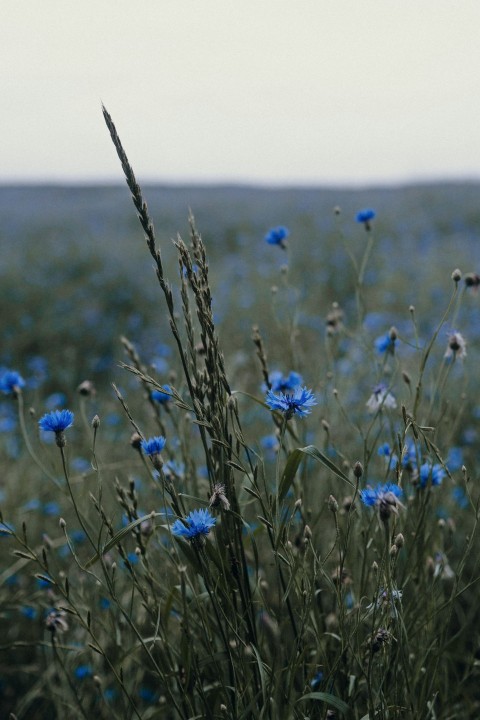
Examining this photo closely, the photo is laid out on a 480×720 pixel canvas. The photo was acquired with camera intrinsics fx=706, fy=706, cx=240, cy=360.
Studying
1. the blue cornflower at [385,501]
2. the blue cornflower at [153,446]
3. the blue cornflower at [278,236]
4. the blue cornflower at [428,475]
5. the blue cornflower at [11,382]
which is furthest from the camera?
the blue cornflower at [278,236]

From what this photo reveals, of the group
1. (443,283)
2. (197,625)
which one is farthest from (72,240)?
(197,625)

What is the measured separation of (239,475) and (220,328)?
2.95m

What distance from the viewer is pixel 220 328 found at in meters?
4.80

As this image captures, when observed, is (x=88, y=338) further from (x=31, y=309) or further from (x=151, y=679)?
(x=151, y=679)

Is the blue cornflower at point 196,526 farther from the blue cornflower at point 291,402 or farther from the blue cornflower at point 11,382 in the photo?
the blue cornflower at point 11,382

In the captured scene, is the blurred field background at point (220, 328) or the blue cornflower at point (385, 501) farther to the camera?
the blurred field background at point (220, 328)

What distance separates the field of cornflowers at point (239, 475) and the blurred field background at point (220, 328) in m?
0.02

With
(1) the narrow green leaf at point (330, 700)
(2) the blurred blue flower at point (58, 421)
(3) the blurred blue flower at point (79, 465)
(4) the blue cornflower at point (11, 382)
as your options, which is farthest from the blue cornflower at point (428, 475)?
(3) the blurred blue flower at point (79, 465)

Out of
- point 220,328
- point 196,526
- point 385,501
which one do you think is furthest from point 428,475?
point 220,328

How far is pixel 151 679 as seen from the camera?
5.90 feet

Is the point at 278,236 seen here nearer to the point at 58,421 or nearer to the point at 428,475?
the point at 428,475

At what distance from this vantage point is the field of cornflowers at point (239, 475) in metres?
1.03

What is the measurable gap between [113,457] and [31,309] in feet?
9.34

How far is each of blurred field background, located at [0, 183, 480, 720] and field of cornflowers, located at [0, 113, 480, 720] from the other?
21mm
